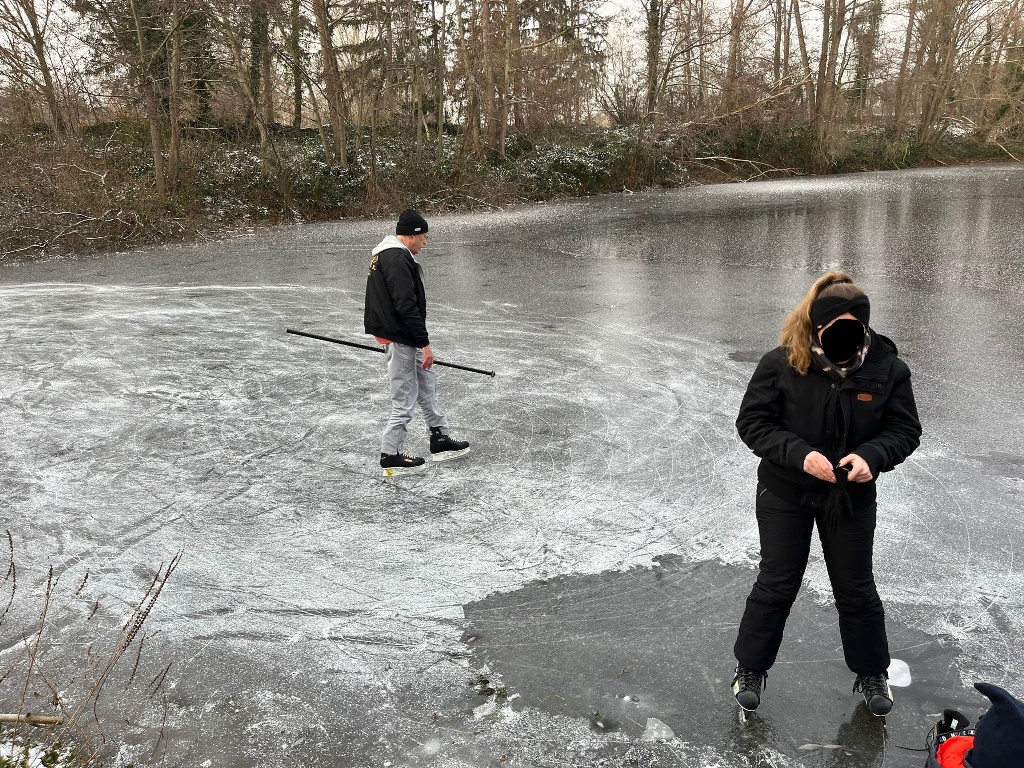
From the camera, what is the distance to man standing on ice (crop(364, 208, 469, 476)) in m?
5.39

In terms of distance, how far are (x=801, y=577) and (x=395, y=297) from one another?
3.25 m

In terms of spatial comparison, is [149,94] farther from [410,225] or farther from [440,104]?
[410,225]

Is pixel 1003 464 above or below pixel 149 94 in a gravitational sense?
below

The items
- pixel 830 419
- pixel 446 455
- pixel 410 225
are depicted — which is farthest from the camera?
pixel 446 455

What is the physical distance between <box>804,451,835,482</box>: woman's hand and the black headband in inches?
18.0

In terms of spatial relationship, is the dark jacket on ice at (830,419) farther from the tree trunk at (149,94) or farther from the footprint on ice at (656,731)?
the tree trunk at (149,94)

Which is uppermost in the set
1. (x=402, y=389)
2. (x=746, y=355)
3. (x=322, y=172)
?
(x=322, y=172)

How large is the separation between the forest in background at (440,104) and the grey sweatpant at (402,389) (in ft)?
45.8

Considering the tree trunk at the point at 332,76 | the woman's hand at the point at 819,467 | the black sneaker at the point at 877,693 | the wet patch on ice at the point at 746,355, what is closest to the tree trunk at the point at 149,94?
the tree trunk at the point at 332,76

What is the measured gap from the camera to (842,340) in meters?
2.87

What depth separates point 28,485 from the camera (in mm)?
5504

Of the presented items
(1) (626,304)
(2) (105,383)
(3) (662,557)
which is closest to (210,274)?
(2) (105,383)

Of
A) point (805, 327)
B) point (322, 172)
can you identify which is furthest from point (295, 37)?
point (805, 327)

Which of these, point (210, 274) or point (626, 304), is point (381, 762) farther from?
point (210, 274)
